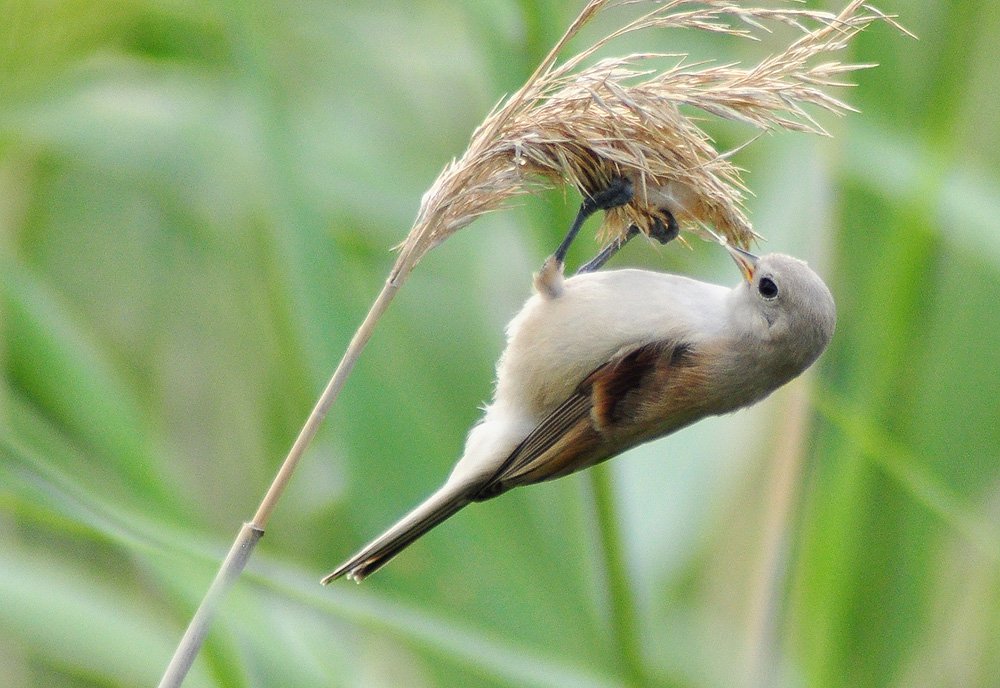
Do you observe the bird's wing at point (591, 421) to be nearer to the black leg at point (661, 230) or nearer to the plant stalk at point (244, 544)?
the black leg at point (661, 230)

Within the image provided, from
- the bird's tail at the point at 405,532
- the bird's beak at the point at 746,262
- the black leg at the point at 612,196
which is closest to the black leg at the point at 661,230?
the black leg at the point at 612,196

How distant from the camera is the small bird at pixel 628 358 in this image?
1730 mm

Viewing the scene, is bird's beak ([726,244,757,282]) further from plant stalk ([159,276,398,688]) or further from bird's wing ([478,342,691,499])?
plant stalk ([159,276,398,688])

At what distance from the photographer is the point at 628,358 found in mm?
1828

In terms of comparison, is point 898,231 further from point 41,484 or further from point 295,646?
point 41,484

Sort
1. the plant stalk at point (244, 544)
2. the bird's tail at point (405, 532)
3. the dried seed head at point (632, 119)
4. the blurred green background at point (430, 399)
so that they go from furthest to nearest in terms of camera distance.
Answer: the blurred green background at point (430, 399), the bird's tail at point (405, 532), the dried seed head at point (632, 119), the plant stalk at point (244, 544)

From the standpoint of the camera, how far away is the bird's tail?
154 centimetres

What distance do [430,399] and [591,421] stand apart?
1.15 feet

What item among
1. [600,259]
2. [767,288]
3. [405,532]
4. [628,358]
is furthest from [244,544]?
[600,259]

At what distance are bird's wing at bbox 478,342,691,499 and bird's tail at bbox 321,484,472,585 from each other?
0.08 m

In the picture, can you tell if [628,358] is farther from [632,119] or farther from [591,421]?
[632,119]

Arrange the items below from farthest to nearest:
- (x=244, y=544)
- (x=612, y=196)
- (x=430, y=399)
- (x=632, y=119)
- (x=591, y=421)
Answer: (x=430, y=399) → (x=591, y=421) → (x=612, y=196) → (x=632, y=119) → (x=244, y=544)

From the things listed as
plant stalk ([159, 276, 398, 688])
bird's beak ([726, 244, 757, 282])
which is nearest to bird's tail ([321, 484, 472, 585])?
plant stalk ([159, 276, 398, 688])

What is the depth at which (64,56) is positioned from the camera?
5.50 feet
